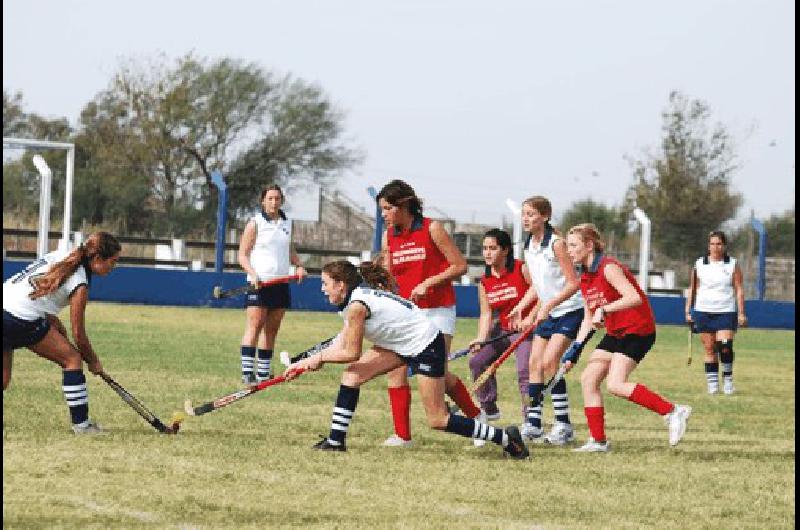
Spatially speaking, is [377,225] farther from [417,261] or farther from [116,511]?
[116,511]

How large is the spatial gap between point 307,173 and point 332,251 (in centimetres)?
2611

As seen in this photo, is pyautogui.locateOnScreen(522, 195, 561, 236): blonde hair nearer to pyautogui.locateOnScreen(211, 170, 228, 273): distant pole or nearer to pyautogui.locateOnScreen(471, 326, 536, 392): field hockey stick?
pyautogui.locateOnScreen(471, 326, 536, 392): field hockey stick

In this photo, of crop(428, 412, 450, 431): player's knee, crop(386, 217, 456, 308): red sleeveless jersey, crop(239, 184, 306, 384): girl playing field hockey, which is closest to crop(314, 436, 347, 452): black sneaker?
crop(428, 412, 450, 431): player's knee

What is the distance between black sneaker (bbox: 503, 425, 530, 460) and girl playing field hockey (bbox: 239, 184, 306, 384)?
498 cm

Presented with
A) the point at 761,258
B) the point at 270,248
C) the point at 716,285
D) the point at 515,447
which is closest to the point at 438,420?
the point at 515,447

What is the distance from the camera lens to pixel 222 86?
61.2 meters

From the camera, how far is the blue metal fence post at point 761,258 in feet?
108

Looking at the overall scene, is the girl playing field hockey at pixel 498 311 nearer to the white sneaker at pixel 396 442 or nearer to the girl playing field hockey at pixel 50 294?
the white sneaker at pixel 396 442

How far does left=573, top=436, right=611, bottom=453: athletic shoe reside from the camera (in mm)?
11067

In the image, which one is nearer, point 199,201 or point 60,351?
point 60,351

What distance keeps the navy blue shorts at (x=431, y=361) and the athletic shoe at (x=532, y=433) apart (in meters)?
1.59

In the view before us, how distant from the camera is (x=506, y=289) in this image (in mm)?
12148

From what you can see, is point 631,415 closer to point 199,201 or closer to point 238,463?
point 238,463

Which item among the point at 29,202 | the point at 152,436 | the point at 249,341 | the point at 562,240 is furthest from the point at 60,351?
the point at 29,202
